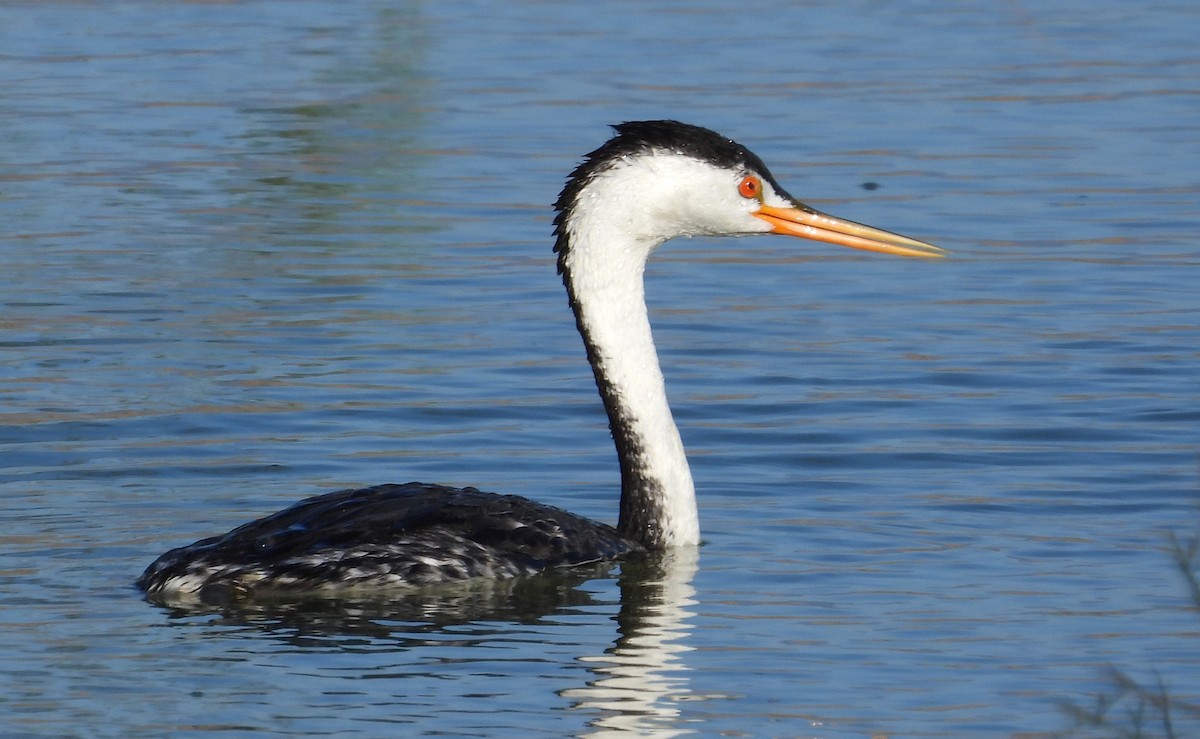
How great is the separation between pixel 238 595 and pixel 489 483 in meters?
1.95

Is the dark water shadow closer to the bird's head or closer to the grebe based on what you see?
the grebe

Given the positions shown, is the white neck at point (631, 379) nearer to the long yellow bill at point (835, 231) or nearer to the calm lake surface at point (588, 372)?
the calm lake surface at point (588, 372)

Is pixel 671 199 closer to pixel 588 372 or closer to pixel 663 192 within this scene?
pixel 663 192

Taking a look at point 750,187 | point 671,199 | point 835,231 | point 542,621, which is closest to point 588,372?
point 835,231

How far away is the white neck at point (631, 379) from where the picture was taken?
880 centimetres

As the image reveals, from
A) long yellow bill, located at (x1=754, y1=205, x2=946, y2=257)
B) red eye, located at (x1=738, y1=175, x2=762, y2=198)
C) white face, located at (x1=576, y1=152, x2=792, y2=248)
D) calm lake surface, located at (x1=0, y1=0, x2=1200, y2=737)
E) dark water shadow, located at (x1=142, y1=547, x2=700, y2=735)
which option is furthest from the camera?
long yellow bill, located at (x1=754, y1=205, x2=946, y2=257)

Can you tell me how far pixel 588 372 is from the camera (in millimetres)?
11477

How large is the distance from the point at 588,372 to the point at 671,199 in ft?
8.92

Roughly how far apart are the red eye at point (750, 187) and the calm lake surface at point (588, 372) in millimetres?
1168

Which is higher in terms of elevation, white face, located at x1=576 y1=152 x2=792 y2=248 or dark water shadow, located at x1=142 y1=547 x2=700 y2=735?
white face, located at x1=576 y1=152 x2=792 y2=248

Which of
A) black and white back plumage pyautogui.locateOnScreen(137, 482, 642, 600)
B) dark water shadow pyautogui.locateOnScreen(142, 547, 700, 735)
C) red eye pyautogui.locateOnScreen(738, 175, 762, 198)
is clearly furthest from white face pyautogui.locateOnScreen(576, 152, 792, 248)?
dark water shadow pyautogui.locateOnScreen(142, 547, 700, 735)

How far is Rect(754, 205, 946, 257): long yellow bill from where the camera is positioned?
9.16 metres

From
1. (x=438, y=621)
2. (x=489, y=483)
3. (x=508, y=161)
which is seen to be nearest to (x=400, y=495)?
(x=438, y=621)

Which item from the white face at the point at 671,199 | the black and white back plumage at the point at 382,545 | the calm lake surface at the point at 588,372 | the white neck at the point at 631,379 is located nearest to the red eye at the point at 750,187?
the white face at the point at 671,199
